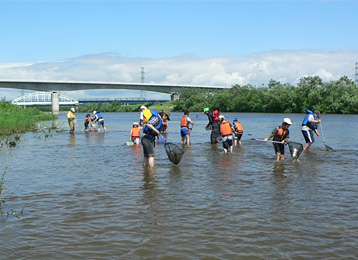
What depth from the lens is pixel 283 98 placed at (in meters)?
94.1

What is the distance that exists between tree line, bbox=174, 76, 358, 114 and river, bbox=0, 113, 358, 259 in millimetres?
71073

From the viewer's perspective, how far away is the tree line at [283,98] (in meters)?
80.2

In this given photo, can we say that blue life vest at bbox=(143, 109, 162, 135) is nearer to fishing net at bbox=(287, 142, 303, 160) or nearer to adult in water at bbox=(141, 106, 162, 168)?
adult in water at bbox=(141, 106, 162, 168)

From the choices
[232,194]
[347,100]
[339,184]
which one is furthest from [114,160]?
[347,100]

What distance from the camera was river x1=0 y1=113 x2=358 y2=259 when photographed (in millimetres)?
5832

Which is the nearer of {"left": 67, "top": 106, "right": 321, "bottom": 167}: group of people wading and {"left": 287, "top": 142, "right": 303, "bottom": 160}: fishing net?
{"left": 67, "top": 106, "right": 321, "bottom": 167}: group of people wading

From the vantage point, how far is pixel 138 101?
198m

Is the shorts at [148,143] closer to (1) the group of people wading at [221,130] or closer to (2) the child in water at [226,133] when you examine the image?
(1) the group of people wading at [221,130]

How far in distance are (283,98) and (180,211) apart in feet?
295

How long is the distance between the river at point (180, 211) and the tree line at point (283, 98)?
233ft

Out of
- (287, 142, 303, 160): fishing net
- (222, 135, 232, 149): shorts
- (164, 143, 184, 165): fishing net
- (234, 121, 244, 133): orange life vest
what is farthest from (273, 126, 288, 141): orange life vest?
(234, 121, 244, 133): orange life vest

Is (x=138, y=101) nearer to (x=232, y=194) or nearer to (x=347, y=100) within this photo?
(x=347, y=100)

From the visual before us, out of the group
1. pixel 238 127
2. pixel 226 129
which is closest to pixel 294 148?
pixel 226 129

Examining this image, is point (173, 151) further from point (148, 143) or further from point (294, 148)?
point (294, 148)
